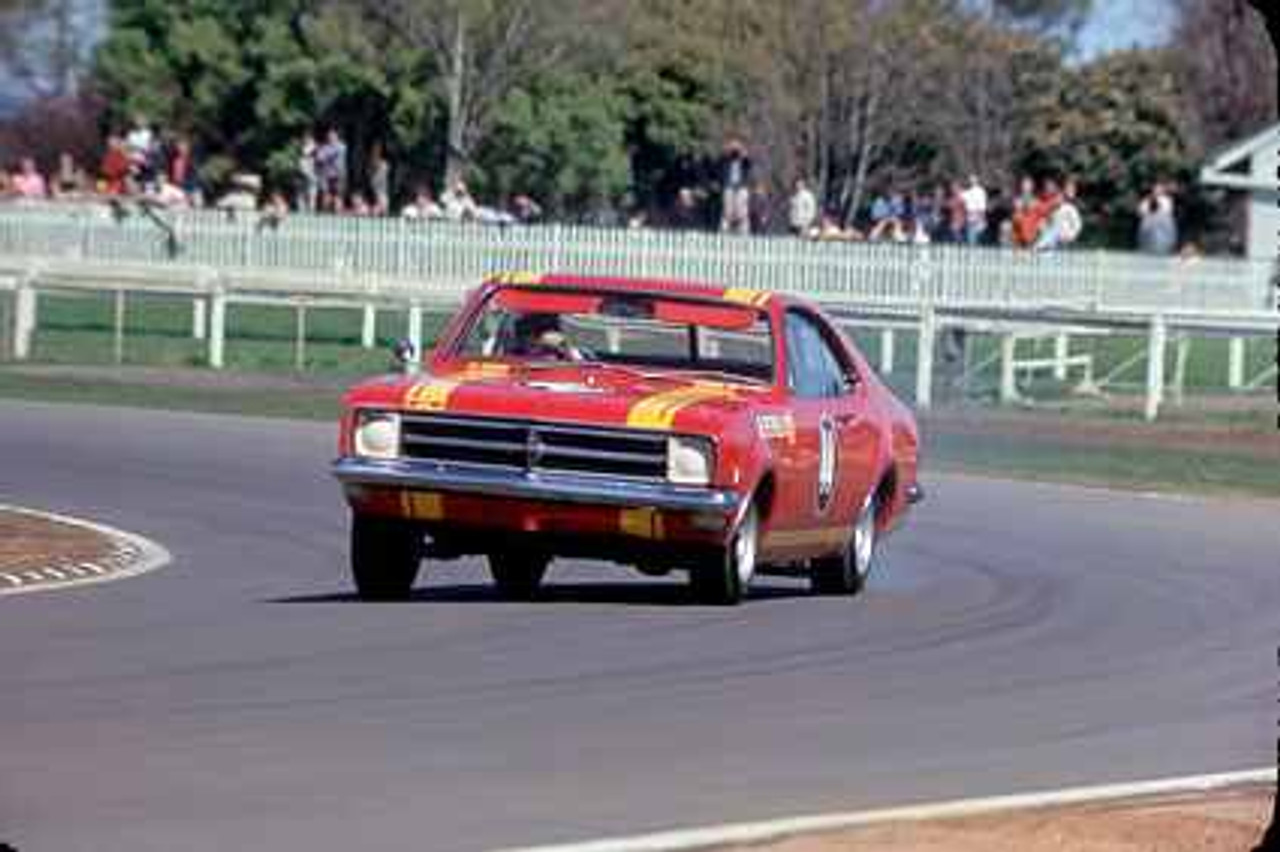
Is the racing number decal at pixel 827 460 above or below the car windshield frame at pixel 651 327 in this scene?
below

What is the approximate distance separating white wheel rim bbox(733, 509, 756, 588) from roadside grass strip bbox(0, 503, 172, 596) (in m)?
2.95

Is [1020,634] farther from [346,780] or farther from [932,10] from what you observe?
[932,10]

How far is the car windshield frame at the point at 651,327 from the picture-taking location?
696 inches

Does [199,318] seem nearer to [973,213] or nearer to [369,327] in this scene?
[369,327]

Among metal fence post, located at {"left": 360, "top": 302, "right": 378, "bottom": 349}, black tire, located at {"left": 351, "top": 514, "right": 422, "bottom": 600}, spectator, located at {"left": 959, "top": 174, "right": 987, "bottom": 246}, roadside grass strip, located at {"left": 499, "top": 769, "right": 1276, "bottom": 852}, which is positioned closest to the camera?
roadside grass strip, located at {"left": 499, "top": 769, "right": 1276, "bottom": 852}

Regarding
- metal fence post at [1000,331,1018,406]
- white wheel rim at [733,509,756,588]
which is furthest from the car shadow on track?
metal fence post at [1000,331,1018,406]

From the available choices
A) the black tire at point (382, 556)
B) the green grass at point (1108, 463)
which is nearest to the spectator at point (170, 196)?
the green grass at point (1108, 463)

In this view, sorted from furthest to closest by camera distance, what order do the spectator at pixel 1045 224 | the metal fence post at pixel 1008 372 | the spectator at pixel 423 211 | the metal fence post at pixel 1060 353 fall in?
the spectator at pixel 423 211 < the spectator at pixel 1045 224 < the metal fence post at pixel 1060 353 < the metal fence post at pixel 1008 372

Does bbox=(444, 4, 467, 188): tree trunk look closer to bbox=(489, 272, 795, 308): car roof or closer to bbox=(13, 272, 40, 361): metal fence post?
bbox=(13, 272, 40, 361): metal fence post

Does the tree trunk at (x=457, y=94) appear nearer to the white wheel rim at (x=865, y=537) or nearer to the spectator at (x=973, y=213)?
the spectator at (x=973, y=213)

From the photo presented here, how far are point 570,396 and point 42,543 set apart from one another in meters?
3.63

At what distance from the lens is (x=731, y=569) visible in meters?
16.7

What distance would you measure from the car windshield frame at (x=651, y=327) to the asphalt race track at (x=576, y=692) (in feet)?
3.66

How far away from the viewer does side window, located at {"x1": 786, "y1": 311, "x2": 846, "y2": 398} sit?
17812 millimetres
